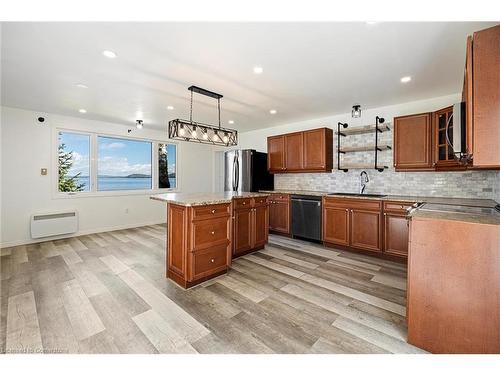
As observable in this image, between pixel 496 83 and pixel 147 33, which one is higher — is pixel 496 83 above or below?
below

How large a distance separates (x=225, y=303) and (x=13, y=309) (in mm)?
1904

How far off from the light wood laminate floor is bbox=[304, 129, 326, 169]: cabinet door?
1.76m

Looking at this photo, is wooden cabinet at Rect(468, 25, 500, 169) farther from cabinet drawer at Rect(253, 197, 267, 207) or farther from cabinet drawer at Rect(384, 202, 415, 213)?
cabinet drawer at Rect(253, 197, 267, 207)

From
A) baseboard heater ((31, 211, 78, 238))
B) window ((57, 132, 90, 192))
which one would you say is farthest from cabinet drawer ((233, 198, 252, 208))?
window ((57, 132, 90, 192))

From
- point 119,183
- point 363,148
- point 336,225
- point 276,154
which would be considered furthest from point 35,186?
point 363,148

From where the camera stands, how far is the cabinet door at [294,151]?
14.8 ft

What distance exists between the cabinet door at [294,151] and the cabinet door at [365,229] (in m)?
1.50

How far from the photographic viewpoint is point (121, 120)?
4.80 m

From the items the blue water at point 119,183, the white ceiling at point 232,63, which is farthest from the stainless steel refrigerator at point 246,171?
the blue water at point 119,183

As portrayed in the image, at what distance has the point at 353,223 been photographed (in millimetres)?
3514

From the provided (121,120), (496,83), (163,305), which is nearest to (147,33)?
(163,305)

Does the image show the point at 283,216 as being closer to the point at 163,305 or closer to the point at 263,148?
the point at 263,148

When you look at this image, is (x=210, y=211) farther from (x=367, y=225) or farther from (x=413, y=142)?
(x=413, y=142)

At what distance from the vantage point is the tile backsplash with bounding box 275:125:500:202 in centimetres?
308
